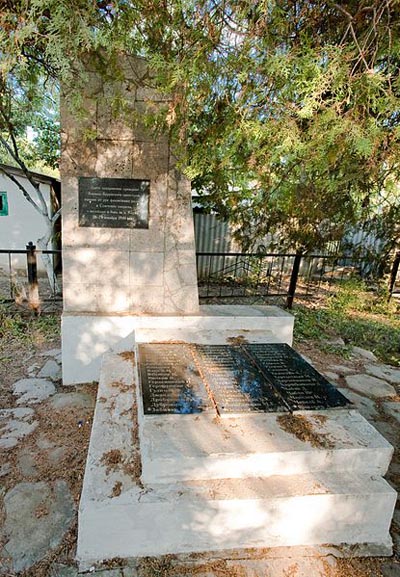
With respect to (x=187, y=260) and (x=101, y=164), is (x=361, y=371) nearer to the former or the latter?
(x=187, y=260)

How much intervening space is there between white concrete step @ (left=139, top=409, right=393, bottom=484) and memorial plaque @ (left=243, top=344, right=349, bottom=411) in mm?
152

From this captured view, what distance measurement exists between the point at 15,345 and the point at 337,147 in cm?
399

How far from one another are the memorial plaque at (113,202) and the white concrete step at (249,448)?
189cm

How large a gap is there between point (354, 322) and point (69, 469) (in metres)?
5.00

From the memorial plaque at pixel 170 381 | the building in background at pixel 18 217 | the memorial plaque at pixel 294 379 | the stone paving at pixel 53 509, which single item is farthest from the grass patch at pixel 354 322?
the building in background at pixel 18 217

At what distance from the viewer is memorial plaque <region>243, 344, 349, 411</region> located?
7.57 ft

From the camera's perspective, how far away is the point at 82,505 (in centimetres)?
164

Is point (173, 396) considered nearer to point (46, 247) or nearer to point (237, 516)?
point (237, 516)

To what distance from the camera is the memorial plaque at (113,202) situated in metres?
3.15

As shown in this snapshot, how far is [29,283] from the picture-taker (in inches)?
205

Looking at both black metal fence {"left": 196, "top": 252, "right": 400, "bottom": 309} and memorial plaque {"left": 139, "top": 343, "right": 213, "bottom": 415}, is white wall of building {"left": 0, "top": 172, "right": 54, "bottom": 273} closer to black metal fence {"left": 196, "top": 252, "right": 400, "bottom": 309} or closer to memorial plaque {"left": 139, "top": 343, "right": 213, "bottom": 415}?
black metal fence {"left": 196, "top": 252, "right": 400, "bottom": 309}

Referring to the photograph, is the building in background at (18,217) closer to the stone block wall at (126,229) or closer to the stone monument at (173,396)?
the stone block wall at (126,229)

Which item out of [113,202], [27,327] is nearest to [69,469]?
[113,202]

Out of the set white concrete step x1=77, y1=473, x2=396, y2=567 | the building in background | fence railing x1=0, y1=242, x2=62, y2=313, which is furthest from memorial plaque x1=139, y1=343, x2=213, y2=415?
the building in background
